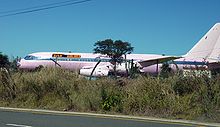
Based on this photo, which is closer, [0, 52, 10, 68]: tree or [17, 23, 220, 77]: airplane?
[0, 52, 10, 68]: tree

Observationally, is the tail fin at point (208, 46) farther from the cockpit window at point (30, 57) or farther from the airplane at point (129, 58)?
the cockpit window at point (30, 57)

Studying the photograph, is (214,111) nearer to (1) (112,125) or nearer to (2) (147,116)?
(2) (147,116)

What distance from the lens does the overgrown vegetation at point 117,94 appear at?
650 inches

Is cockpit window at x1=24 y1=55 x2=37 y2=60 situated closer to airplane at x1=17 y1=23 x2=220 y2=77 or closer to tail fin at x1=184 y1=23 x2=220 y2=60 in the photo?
airplane at x1=17 y1=23 x2=220 y2=77

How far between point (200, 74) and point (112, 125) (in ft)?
Result: 21.1

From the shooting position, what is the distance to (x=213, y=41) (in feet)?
208

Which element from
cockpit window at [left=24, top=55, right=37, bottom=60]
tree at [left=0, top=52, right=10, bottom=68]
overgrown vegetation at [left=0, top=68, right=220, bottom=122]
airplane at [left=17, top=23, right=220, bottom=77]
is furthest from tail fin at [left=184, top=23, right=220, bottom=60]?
overgrown vegetation at [left=0, top=68, right=220, bottom=122]

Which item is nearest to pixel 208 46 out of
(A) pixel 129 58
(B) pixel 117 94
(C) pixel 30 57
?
(A) pixel 129 58

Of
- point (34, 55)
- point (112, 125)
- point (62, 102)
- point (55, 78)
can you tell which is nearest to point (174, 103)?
point (112, 125)

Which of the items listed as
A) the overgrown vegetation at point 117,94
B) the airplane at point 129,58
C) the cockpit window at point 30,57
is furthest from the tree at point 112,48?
the overgrown vegetation at point 117,94

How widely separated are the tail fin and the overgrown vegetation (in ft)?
141

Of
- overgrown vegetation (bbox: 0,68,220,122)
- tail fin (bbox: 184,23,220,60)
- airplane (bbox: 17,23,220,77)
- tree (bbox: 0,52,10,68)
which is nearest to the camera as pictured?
overgrown vegetation (bbox: 0,68,220,122)

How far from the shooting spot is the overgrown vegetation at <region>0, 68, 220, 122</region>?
54.1 ft

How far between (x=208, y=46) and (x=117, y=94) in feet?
157
